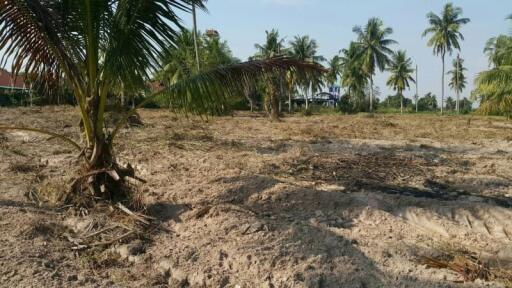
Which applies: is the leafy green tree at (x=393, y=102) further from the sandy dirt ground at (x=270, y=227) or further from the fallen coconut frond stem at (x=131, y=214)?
the fallen coconut frond stem at (x=131, y=214)

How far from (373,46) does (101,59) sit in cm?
4921

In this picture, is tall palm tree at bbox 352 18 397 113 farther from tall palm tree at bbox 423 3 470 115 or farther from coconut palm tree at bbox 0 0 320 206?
coconut palm tree at bbox 0 0 320 206

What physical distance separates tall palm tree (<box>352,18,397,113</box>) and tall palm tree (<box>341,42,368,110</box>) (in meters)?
0.93

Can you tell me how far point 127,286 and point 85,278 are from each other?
41cm

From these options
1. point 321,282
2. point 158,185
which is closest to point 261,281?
point 321,282

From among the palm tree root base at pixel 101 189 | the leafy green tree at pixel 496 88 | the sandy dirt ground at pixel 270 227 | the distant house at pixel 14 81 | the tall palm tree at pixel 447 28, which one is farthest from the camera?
the tall palm tree at pixel 447 28

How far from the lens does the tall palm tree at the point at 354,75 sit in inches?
2112

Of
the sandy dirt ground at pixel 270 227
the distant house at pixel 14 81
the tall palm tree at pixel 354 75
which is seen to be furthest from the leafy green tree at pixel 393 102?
the sandy dirt ground at pixel 270 227

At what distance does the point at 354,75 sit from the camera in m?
54.5

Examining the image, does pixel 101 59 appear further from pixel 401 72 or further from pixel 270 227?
pixel 401 72

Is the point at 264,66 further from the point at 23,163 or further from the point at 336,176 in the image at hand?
the point at 23,163

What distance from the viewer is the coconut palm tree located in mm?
5137

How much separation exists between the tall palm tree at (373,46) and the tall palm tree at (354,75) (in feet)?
3.07

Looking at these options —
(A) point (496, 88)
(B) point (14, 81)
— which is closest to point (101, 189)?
(B) point (14, 81)
